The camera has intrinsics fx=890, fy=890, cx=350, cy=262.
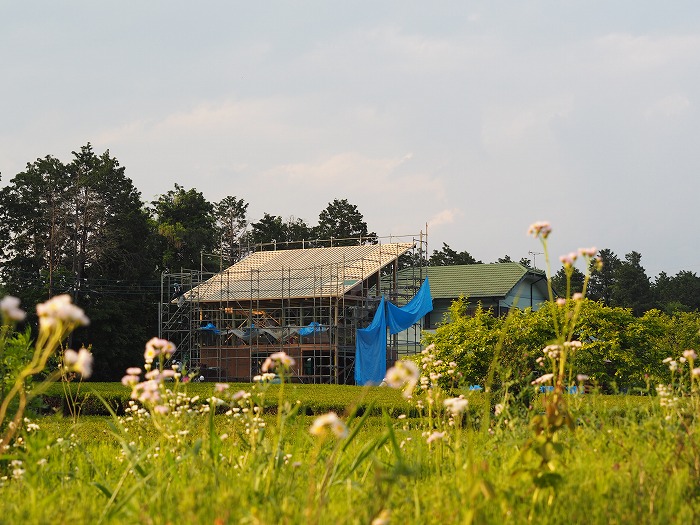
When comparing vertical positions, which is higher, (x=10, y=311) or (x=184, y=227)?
(x=184, y=227)

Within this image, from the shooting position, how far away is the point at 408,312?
109ft

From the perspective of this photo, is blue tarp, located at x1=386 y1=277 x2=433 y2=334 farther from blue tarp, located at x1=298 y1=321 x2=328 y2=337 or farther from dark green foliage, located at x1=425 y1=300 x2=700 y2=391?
dark green foliage, located at x1=425 y1=300 x2=700 y2=391

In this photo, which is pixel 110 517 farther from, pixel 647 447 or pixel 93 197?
pixel 93 197

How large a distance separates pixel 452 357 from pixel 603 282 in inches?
2040

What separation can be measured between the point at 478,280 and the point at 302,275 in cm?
1001

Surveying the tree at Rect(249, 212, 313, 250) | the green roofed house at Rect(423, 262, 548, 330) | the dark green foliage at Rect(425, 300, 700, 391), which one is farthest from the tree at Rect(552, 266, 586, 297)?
the dark green foliage at Rect(425, 300, 700, 391)

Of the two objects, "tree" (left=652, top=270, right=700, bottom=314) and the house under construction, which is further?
"tree" (left=652, top=270, right=700, bottom=314)

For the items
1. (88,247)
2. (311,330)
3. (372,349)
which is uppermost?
(88,247)

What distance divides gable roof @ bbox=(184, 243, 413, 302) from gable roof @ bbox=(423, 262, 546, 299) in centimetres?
520

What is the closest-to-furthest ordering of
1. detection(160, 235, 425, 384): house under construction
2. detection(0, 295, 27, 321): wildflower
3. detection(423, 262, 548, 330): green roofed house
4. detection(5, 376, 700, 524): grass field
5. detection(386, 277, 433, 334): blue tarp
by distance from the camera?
detection(0, 295, 27, 321): wildflower → detection(5, 376, 700, 524): grass field → detection(386, 277, 433, 334): blue tarp → detection(160, 235, 425, 384): house under construction → detection(423, 262, 548, 330): green roofed house

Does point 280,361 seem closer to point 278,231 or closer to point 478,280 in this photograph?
point 478,280

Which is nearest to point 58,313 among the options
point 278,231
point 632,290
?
point 278,231

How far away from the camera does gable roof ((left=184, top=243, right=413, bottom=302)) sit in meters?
37.3

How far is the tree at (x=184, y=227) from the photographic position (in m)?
47.0
